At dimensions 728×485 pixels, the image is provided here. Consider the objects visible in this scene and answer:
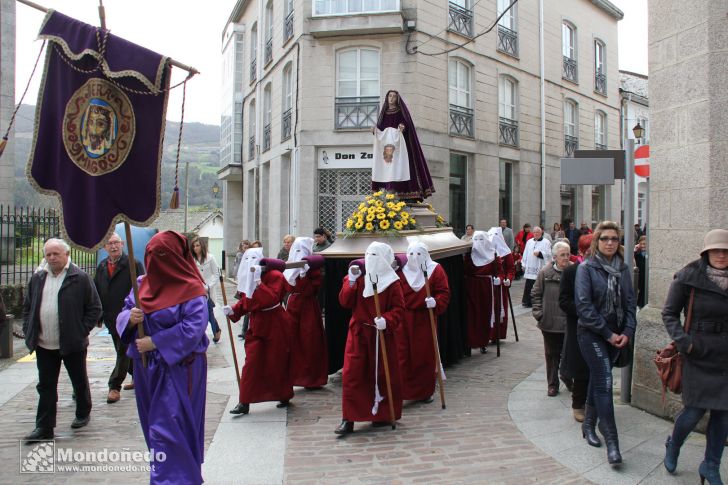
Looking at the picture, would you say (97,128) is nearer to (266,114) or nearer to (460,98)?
(460,98)

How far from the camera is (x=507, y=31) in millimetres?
21875

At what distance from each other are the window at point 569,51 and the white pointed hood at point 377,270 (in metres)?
21.6

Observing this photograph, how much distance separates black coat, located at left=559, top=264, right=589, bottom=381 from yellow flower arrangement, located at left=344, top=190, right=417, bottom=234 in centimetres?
300

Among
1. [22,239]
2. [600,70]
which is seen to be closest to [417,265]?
[22,239]

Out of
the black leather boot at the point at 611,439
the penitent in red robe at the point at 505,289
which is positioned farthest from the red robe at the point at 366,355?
the penitent in red robe at the point at 505,289

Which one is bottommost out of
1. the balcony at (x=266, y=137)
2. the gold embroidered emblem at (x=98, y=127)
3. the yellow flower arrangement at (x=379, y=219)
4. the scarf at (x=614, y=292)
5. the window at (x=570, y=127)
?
the scarf at (x=614, y=292)

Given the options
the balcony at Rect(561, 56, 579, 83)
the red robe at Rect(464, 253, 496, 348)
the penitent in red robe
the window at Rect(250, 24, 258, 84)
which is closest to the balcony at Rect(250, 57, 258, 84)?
the window at Rect(250, 24, 258, 84)

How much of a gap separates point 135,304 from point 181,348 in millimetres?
569

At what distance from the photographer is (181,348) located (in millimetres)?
4250

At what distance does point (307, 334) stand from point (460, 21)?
50.4 feet

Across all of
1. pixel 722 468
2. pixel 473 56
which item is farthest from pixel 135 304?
pixel 473 56

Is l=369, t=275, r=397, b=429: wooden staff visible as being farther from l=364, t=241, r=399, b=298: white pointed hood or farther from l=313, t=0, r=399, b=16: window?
l=313, t=0, r=399, b=16: window

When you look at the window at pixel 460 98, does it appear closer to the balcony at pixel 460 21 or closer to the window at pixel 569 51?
the balcony at pixel 460 21

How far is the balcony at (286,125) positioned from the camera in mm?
20016
